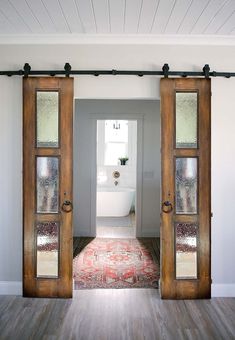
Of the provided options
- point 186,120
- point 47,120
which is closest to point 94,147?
point 47,120

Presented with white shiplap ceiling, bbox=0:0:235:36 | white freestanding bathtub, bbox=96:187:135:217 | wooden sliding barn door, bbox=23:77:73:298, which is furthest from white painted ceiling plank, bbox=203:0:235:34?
white freestanding bathtub, bbox=96:187:135:217

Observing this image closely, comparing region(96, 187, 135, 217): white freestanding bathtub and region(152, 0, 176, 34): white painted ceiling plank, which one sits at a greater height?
region(152, 0, 176, 34): white painted ceiling plank

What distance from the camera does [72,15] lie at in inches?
116

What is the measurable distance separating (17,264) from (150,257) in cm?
212

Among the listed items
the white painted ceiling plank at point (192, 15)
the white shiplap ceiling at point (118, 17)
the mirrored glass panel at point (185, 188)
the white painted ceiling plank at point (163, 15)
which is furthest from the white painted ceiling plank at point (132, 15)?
the mirrored glass panel at point (185, 188)

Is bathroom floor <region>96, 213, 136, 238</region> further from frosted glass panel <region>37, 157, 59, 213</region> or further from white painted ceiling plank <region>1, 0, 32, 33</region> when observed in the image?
white painted ceiling plank <region>1, 0, 32, 33</region>

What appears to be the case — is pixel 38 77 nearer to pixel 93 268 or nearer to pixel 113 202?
pixel 93 268

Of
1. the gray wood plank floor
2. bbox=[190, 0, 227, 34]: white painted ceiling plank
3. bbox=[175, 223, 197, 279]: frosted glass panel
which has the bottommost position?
the gray wood plank floor

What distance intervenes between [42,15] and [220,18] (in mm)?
1670

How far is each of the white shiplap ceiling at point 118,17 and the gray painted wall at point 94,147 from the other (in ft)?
8.43

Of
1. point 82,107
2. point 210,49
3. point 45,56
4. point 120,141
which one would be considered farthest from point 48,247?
point 120,141

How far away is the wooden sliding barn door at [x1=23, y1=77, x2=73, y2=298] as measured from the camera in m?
3.36

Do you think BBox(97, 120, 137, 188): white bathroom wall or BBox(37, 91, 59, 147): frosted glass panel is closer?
BBox(37, 91, 59, 147): frosted glass panel

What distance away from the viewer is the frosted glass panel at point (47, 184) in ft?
11.2
